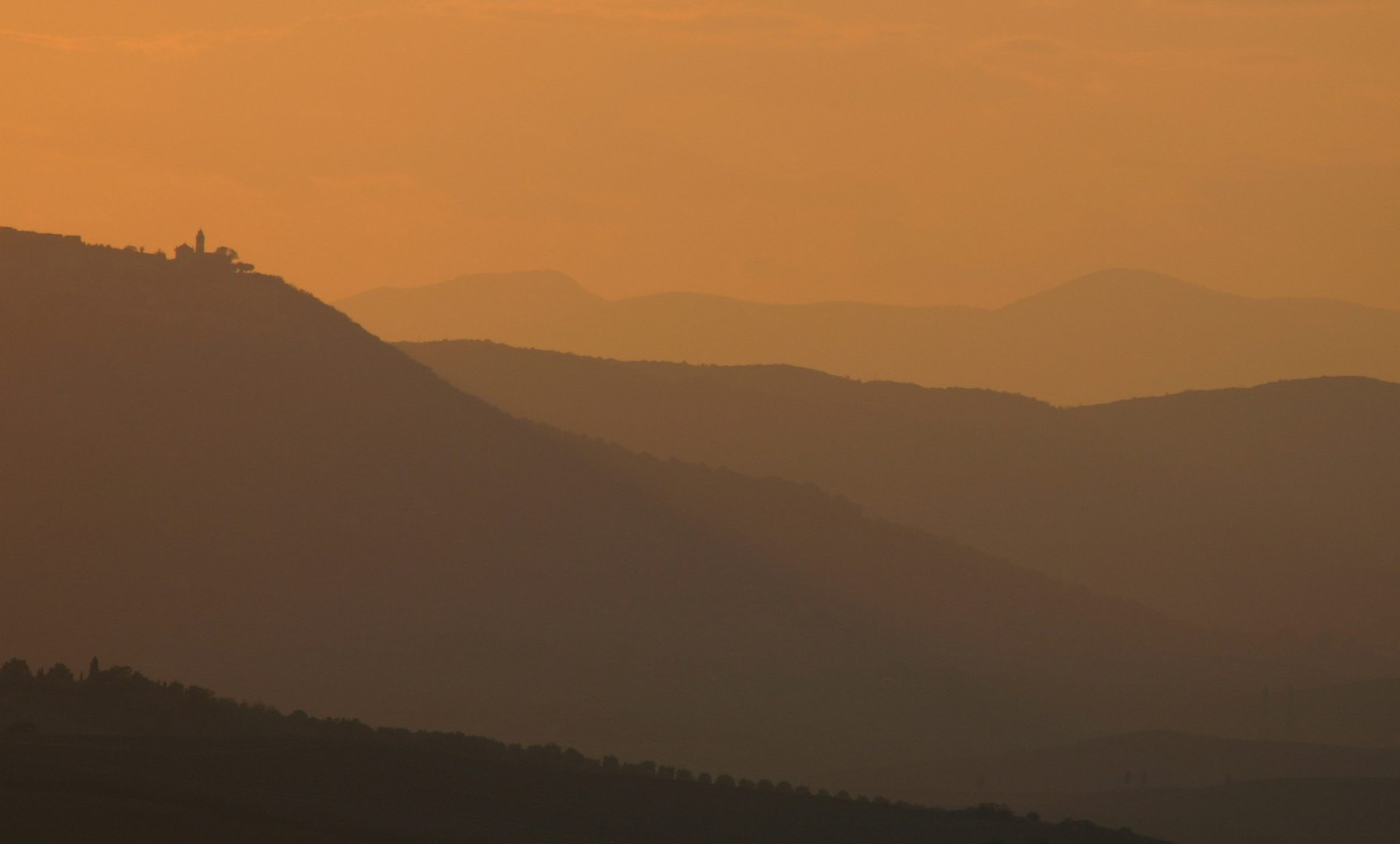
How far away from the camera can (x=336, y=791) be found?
126ft

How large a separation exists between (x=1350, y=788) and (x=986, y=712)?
148ft

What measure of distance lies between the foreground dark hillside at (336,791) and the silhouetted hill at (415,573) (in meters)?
51.5

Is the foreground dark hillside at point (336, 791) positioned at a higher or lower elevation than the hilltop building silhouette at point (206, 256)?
lower

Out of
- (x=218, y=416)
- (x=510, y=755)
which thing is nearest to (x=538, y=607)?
(x=218, y=416)

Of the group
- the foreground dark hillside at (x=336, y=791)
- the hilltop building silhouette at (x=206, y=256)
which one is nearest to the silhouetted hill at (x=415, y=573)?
the hilltop building silhouette at (x=206, y=256)

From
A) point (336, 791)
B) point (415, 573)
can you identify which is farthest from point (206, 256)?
point (336, 791)

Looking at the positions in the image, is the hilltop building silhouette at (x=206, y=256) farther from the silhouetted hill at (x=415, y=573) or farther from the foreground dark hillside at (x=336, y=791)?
the foreground dark hillside at (x=336, y=791)

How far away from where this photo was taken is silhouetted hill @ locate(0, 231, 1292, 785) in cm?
11175

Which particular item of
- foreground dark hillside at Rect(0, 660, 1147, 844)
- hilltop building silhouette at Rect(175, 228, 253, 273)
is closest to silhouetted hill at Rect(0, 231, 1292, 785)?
hilltop building silhouette at Rect(175, 228, 253, 273)

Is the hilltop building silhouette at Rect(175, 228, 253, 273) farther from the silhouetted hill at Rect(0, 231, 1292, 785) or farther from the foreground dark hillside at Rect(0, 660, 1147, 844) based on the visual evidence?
the foreground dark hillside at Rect(0, 660, 1147, 844)

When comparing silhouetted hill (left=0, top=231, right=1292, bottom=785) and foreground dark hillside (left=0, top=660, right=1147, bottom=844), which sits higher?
silhouetted hill (left=0, top=231, right=1292, bottom=785)

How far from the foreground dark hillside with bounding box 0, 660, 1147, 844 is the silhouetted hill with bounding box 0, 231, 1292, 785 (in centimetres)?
5150

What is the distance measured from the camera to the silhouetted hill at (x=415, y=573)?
112m

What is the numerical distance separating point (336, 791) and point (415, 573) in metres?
86.8
